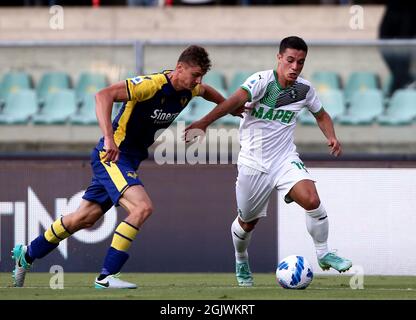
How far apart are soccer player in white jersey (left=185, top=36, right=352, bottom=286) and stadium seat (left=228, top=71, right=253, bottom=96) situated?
3359mm

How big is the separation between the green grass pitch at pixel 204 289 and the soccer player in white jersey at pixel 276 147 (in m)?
0.54

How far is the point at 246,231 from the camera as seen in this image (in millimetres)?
11258

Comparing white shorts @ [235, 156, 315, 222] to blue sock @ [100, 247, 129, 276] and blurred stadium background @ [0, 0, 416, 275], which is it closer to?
blue sock @ [100, 247, 129, 276]

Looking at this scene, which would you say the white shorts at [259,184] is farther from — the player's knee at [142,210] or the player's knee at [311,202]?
the player's knee at [142,210]

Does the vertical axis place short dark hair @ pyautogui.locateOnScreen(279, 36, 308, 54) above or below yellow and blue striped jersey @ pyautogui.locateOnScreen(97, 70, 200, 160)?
above

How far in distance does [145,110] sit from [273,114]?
1.27m

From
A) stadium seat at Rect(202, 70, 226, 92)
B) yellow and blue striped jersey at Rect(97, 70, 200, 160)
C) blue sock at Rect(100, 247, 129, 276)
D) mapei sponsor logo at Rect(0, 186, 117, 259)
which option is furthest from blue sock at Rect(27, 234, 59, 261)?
stadium seat at Rect(202, 70, 226, 92)

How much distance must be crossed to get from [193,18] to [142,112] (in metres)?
7.54

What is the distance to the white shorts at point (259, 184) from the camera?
10969 millimetres

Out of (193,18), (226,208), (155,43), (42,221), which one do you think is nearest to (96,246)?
(42,221)

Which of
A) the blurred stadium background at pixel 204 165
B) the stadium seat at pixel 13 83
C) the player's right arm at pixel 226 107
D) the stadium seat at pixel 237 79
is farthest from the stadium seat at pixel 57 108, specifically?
the player's right arm at pixel 226 107

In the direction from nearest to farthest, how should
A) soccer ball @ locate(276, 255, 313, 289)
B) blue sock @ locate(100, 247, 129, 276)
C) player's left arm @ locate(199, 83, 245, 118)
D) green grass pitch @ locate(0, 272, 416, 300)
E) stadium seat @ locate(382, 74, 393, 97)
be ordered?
green grass pitch @ locate(0, 272, 416, 300) → blue sock @ locate(100, 247, 129, 276) → soccer ball @ locate(276, 255, 313, 289) → player's left arm @ locate(199, 83, 245, 118) → stadium seat @ locate(382, 74, 393, 97)

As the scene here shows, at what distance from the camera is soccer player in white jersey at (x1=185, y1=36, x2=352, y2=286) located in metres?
10.7
